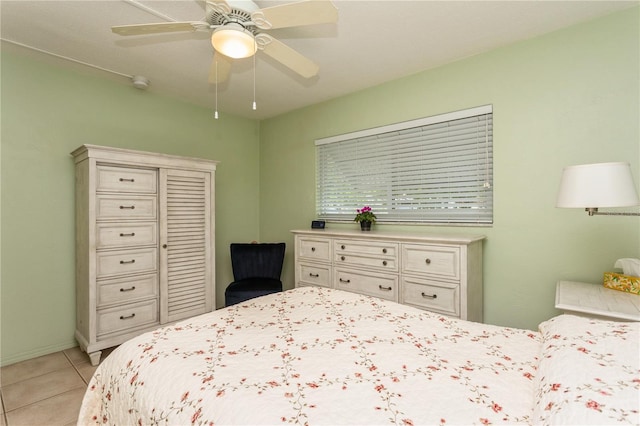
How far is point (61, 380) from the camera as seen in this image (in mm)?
2340

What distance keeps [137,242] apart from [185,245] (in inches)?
17.7

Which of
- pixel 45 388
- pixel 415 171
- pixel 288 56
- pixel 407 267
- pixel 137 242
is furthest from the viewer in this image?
pixel 415 171

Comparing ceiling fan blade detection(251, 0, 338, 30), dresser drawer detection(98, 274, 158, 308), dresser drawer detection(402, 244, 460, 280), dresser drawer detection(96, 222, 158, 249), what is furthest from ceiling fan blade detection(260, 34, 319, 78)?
dresser drawer detection(98, 274, 158, 308)

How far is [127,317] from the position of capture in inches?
109

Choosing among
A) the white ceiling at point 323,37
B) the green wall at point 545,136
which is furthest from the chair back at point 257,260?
the white ceiling at point 323,37

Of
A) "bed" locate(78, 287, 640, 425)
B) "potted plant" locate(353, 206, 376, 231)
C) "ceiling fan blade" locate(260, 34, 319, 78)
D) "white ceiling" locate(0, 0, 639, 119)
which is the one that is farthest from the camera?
"potted plant" locate(353, 206, 376, 231)

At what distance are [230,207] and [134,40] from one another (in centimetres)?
214

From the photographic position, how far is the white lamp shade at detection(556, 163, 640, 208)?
1499 mm

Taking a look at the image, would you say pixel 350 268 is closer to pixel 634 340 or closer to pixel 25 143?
pixel 634 340

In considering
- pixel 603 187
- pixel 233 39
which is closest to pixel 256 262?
pixel 233 39

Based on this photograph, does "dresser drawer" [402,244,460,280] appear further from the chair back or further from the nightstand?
the chair back

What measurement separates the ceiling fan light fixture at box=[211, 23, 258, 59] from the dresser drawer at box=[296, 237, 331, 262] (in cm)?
182

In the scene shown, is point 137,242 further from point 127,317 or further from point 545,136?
point 545,136

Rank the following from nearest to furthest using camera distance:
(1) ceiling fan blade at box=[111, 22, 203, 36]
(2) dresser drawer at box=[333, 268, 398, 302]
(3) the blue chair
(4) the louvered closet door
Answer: (1) ceiling fan blade at box=[111, 22, 203, 36] → (2) dresser drawer at box=[333, 268, 398, 302] → (4) the louvered closet door → (3) the blue chair
